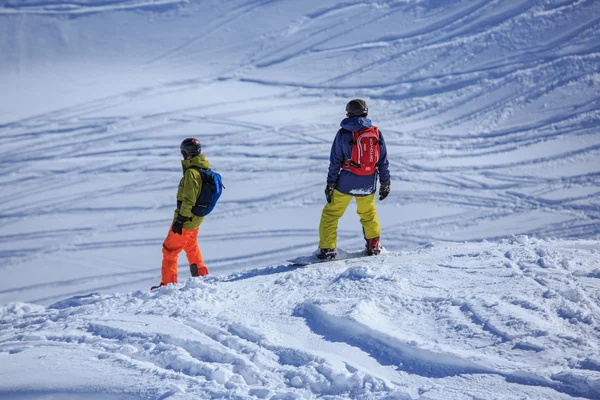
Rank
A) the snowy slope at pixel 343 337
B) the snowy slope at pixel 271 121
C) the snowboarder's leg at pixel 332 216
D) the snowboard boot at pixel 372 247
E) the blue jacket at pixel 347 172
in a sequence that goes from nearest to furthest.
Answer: the snowy slope at pixel 343 337 → the blue jacket at pixel 347 172 → the snowboarder's leg at pixel 332 216 → the snowboard boot at pixel 372 247 → the snowy slope at pixel 271 121

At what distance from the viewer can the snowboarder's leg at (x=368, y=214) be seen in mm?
5371

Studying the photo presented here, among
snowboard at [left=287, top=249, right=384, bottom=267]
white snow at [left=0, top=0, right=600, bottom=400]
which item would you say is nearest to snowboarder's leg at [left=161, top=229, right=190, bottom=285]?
white snow at [left=0, top=0, right=600, bottom=400]

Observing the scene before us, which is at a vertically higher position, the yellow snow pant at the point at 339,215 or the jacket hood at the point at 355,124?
the jacket hood at the point at 355,124

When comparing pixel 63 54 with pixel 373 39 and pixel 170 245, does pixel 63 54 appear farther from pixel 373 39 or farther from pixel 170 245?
pixel 170 245

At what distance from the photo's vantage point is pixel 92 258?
26.5 ft

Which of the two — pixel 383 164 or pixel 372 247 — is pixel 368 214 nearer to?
pixel 372 247

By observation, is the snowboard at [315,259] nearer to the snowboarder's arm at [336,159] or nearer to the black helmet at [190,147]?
the snowboarder's arm at [336,159]

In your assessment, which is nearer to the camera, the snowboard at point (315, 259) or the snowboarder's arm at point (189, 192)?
the snowboarder's arm at point (189, 192)

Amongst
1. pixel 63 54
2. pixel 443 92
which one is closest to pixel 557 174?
pixel 443 92

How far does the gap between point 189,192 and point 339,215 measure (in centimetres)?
139

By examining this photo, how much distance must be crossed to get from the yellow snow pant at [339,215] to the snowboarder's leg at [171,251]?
130 cm

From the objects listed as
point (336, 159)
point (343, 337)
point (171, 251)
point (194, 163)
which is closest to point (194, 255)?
point (171, 251)

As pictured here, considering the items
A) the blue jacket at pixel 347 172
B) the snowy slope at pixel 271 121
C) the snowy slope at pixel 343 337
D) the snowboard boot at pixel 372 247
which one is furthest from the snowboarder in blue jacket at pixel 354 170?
the snowy slope at pixel 271 121

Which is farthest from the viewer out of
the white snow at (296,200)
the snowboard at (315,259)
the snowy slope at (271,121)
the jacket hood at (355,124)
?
the snowy slope at (271,121)
